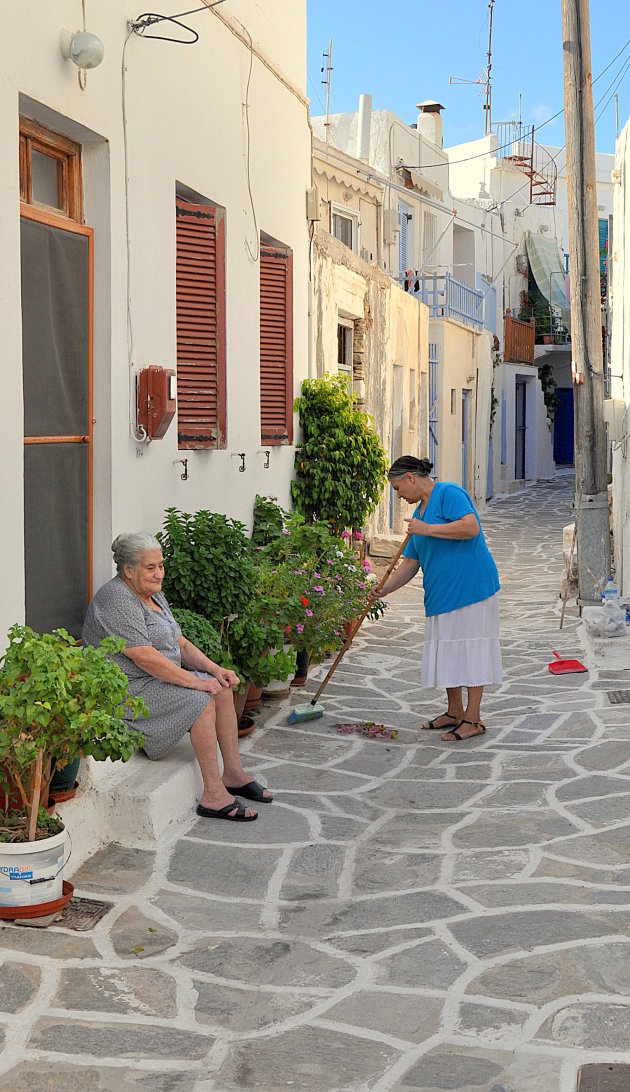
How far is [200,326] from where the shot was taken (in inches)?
304

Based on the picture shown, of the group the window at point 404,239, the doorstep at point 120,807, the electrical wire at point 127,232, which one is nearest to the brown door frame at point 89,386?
the electrical wire at point 127,232

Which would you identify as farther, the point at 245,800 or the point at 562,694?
the point at 562,694

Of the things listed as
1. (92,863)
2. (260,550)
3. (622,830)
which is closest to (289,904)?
(92,863)

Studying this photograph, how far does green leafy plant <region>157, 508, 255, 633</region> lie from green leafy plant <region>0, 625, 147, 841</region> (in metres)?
Result: 2.10

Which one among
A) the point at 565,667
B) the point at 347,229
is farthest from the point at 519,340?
the point at 565,667

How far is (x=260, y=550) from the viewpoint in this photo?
821 cm

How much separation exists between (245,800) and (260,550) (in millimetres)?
2670

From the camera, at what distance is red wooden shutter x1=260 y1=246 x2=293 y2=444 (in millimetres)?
9453

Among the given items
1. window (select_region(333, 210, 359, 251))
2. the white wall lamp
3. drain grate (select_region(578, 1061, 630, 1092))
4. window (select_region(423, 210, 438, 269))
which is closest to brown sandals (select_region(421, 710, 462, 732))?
drain grate (select_region(578, 1061, 630, 1092))

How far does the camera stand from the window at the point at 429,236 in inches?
968

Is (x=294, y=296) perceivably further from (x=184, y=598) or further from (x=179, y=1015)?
(x=179, y=1015)

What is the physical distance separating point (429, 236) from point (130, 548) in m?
20.7

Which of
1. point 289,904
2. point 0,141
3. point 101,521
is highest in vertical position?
point 0,141

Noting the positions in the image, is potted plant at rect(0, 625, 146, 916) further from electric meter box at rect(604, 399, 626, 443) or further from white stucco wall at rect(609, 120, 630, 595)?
electric meter box at rect(604, 399, 626, 443)
